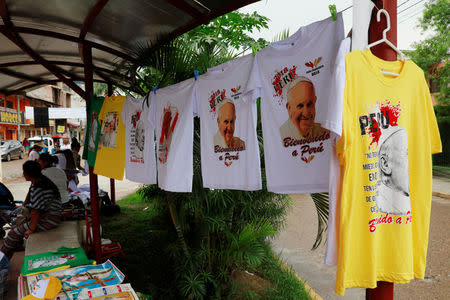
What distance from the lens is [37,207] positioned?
160 inches

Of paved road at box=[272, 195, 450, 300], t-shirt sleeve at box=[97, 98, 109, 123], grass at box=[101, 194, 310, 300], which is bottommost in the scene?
paved road at box=[272, 195, 450, 300]

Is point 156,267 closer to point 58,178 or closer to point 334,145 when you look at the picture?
point 58,178

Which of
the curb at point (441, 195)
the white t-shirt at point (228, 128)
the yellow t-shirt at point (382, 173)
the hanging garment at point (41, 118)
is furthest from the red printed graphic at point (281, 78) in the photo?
the hanging garment at point (41, 118)

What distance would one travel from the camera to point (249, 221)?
4.41 meters

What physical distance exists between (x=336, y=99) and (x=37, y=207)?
4.28 m

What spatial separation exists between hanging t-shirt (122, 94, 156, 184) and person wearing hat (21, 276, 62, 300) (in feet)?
4.41

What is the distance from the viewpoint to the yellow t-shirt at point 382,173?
1558 millimetres

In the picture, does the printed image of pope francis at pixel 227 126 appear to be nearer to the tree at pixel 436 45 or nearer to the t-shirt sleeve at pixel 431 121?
the t-shirt sleeve at pixel 431 121

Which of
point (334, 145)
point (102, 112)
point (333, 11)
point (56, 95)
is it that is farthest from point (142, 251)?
point (56, 95)

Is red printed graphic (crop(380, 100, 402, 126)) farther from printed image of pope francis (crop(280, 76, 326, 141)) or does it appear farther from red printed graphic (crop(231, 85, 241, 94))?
red printed graphic (crop(231, 85, 241, 94))

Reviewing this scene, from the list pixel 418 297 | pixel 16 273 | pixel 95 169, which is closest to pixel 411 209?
pixel 418 297

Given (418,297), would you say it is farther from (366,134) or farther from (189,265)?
(366,134)

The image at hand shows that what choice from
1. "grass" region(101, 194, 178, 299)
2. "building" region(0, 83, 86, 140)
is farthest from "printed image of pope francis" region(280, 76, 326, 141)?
"building" region(0, 83, 86, 140)

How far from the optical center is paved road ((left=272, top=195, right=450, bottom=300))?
4.25 metres
